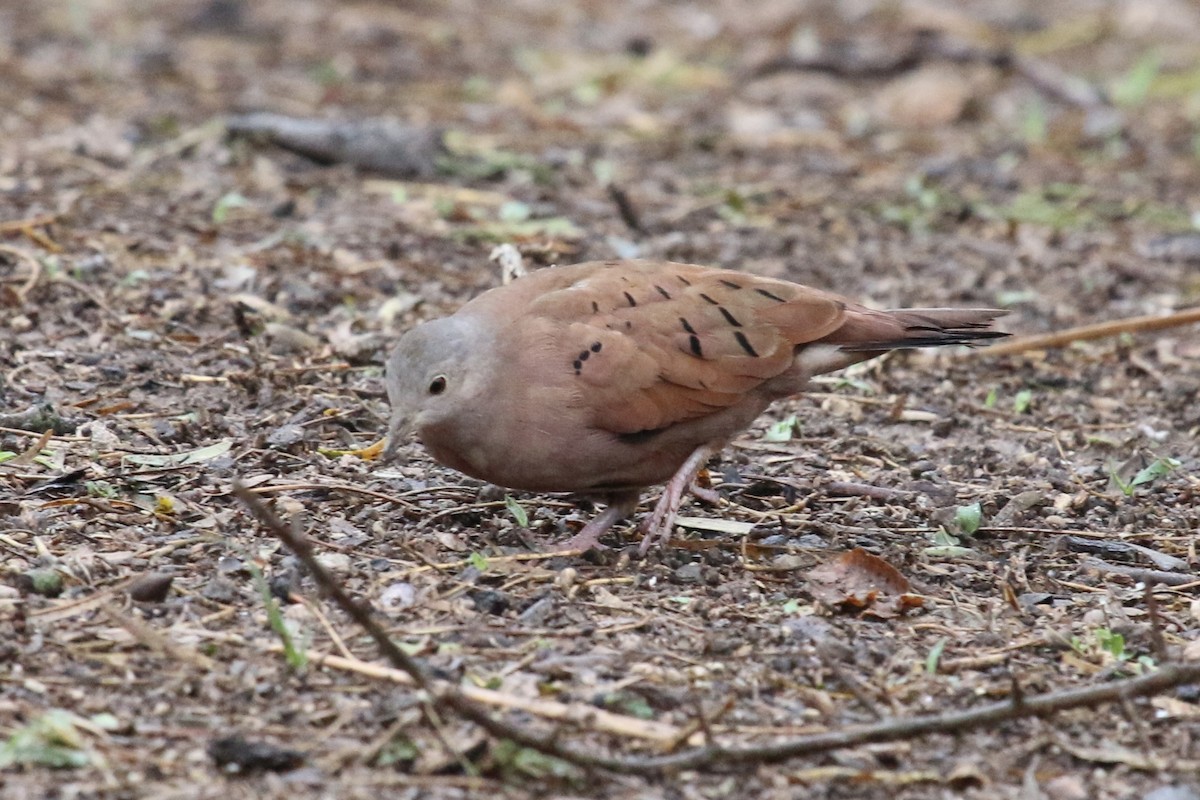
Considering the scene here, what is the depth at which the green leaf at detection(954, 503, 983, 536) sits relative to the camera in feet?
17.0

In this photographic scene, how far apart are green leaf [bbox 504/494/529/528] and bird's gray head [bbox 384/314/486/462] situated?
57 centimetres

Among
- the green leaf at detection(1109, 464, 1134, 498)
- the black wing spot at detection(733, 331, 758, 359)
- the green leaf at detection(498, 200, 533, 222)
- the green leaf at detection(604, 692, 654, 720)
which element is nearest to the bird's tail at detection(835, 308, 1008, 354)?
the black wing spot at detection(733, 331, 758, 359)

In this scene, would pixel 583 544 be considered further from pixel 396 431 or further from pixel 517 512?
pixel 396 431

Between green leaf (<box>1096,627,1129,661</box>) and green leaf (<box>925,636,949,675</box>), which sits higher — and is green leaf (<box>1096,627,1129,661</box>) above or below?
below

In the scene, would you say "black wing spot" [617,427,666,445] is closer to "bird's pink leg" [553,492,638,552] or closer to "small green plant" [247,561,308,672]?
"bird's pink leg" [553,492,638,552]

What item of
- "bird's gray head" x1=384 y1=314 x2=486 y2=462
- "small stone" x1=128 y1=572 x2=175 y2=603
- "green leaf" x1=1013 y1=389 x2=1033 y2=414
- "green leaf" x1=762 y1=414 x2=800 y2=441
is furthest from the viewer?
"green leaf" x1=1013 y1=389 x2=1033 y2=414

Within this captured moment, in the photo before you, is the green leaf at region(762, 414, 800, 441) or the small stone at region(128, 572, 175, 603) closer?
the small stone at region(128, 572, 175, 603)

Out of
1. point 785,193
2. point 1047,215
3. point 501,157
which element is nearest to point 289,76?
point 501,157

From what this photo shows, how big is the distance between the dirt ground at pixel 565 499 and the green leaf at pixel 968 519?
18mm

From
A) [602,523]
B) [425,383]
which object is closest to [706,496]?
[602,523]

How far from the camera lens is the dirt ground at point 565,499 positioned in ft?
12.5

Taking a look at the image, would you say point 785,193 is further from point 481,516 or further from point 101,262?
point 481,516

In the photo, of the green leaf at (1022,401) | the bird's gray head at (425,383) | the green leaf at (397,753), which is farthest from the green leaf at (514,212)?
the green leaf at (397,753)

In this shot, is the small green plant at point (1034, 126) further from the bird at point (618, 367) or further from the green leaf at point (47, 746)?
the green leaf at point (47, 746)
